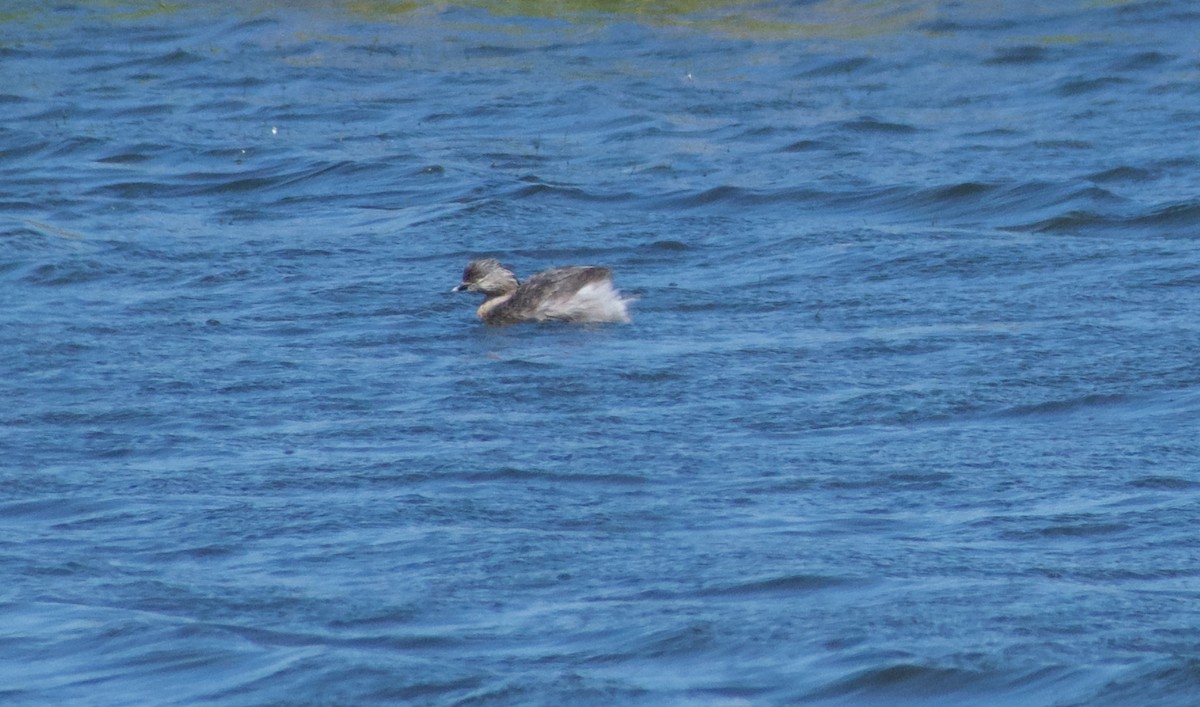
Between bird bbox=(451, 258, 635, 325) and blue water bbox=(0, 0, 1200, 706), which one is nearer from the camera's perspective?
blue water bbox=(0, 0, 1200, 706)

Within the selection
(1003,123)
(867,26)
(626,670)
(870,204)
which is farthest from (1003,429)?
(867,26)

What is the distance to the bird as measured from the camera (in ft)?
42.7

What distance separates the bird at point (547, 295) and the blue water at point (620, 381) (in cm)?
16

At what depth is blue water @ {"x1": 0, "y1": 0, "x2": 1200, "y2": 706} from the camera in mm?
7504

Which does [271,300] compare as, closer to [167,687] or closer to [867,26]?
[167,687]

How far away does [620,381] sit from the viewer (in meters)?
11.5

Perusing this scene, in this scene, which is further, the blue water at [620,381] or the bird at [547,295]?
the bird at [547,295]

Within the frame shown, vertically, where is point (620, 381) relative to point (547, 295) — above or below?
below

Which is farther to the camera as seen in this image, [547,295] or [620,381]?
[547,295]

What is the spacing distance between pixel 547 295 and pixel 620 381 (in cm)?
196

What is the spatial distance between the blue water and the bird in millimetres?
155

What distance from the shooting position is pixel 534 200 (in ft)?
54.9

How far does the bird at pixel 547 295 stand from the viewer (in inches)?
512

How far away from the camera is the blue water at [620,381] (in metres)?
7.50
